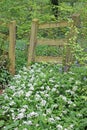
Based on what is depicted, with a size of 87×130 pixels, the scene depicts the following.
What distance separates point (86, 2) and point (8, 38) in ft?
11.7

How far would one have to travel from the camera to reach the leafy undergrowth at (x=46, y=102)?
4.52 meters

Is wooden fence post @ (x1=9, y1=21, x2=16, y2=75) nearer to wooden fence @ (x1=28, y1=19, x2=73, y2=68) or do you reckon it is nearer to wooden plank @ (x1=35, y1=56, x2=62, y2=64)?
wooden fence @ (x1=28, y1=19, x2=73, y2=68)

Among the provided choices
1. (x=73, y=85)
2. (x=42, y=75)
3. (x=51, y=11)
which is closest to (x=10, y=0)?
(x=51, y=11)

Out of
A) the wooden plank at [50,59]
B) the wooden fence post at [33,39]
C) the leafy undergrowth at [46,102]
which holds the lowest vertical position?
the leafy undergrowth at [46,102]

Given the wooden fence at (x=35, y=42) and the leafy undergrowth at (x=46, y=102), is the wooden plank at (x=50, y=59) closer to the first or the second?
the wooden fence at (x=35, y=42)

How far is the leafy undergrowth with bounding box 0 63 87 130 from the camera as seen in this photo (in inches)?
178

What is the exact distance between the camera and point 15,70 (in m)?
7.73

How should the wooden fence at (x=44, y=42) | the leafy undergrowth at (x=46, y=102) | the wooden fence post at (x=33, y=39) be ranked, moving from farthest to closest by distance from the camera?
the wooden fence post at (x=33, y=39) < the wooden fence at (x=44, y=42) < the leafy undergrowth at (x=46, y=102)

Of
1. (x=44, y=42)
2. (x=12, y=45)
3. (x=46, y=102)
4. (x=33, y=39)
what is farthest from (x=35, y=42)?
(x=46, y=102)

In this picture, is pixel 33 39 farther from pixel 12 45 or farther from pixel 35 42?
pixel 12 45

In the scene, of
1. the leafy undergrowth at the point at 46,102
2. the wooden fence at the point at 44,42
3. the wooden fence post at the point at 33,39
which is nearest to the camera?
the leafy undergrowth at the point at 46,102

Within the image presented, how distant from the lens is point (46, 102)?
5148 millimetres

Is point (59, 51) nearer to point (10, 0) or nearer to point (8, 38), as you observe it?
point (8, 38)

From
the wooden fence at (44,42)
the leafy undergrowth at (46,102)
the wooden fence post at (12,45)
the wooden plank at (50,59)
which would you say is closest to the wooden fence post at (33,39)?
the wooden fence at (44,42)
